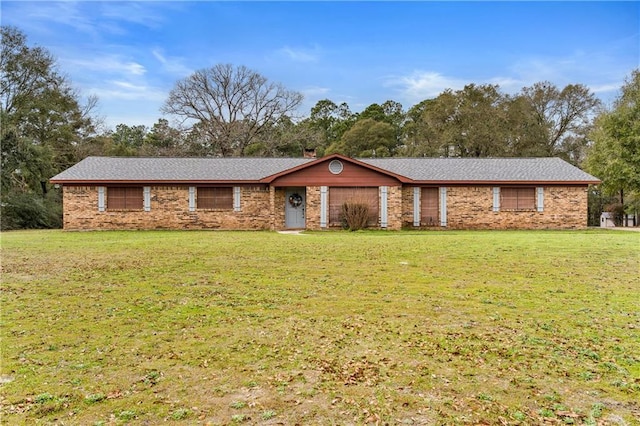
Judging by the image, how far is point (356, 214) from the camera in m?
19.5

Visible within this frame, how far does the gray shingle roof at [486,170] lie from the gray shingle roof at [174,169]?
534 cm

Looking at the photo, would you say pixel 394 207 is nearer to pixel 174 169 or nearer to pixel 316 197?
pixel 316 197

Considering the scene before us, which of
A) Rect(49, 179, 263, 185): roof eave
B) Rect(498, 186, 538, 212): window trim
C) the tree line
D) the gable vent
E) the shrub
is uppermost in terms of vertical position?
the tree line

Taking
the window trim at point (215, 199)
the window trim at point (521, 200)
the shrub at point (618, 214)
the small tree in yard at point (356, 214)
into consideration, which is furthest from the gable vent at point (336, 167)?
the shrub at point (618, 214)

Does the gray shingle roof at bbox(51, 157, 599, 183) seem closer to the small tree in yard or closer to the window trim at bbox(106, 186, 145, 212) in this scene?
the window trim at bbox(106, 186, 145, 212)

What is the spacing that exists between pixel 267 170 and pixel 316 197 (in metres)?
3.35

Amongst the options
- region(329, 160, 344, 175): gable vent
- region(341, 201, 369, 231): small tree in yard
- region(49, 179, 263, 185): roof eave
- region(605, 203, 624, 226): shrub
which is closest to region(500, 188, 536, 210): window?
region(341, 201, 369, 231): small tree in yard

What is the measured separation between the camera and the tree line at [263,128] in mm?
24219

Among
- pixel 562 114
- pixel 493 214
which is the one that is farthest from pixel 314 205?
pixel 562 114

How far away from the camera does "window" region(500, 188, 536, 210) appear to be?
2077cm

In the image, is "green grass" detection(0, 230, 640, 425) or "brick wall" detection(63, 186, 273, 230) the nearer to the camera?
"green grass" detection(0, 230, 640, 425)

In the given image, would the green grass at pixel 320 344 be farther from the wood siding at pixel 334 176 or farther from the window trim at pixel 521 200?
the window trim at pixel 521 200

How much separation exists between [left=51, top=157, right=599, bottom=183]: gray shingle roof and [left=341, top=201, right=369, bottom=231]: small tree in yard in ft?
9.42

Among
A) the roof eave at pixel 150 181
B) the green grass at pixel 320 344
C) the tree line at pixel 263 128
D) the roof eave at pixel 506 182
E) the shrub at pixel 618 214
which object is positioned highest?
the tree line at pixel 263 128
